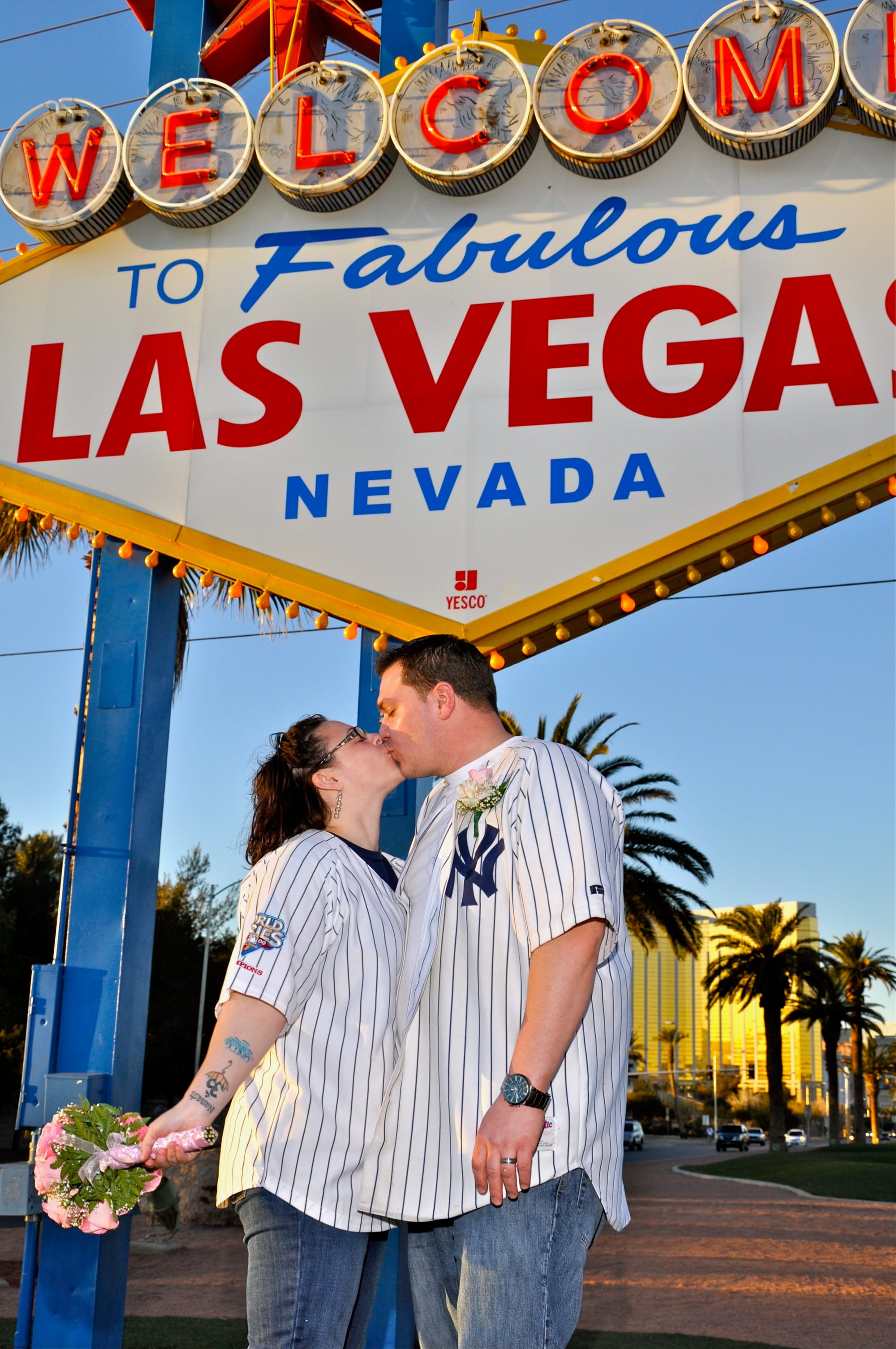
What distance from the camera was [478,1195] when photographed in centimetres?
255

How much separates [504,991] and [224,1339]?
782 cm

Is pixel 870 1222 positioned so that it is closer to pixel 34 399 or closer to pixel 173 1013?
pixel 34 399

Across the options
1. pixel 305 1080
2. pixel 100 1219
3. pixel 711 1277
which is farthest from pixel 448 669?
pixel 711 1277

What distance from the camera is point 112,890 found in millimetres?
6059

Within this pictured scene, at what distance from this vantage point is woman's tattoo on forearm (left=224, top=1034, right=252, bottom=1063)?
2.82 meters

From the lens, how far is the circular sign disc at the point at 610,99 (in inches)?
247

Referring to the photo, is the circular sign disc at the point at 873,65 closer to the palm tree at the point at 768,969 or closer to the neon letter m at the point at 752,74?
the neon letter m at the point at 752,74

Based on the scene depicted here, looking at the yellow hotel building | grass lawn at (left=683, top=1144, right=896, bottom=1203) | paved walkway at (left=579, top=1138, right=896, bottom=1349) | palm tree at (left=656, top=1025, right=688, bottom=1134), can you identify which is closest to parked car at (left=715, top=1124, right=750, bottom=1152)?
palm tree at (left=656, top=1025, right=688, bottom=1134)

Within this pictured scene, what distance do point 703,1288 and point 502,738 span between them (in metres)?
10.9

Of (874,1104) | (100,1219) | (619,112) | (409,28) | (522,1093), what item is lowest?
(874,1104)

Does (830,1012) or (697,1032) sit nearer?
(830,1012)

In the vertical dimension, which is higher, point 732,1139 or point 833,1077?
point 833,1077

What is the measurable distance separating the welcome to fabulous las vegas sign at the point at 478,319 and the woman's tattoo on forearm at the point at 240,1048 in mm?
3185

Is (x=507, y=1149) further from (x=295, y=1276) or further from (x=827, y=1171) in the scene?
(x=827, y=1171)
